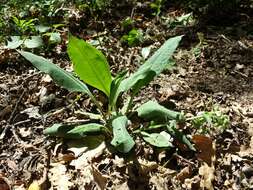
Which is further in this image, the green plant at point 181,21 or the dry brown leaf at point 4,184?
the green plant at point 181,21

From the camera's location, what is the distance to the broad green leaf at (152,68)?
239cm

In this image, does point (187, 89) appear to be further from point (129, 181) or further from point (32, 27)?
point (32, 27)

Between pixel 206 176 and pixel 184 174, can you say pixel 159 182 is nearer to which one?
pixel 184 174

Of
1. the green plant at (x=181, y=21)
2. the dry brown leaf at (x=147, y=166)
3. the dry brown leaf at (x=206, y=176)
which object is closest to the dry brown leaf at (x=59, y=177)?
the dry brown leaf at (x=147, y=166)

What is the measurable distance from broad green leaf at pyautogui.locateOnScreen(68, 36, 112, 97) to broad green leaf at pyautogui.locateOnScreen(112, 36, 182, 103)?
125 millimetres

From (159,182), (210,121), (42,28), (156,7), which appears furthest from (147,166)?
(156,7)

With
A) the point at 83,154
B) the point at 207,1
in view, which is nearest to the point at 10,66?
the point at 83,154

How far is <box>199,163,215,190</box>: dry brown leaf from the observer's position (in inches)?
87.2

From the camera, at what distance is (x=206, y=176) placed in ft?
7.39

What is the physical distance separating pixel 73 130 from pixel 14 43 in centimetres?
125

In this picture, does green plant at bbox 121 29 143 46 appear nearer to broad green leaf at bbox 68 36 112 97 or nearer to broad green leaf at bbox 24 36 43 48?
broad green leaf at bbox 24 36 43 48

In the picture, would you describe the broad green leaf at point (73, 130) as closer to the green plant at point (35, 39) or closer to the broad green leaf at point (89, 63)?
the broad green leaf at point (89, 63)

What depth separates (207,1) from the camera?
3684mm

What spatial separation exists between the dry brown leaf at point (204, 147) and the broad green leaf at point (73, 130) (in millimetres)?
558
